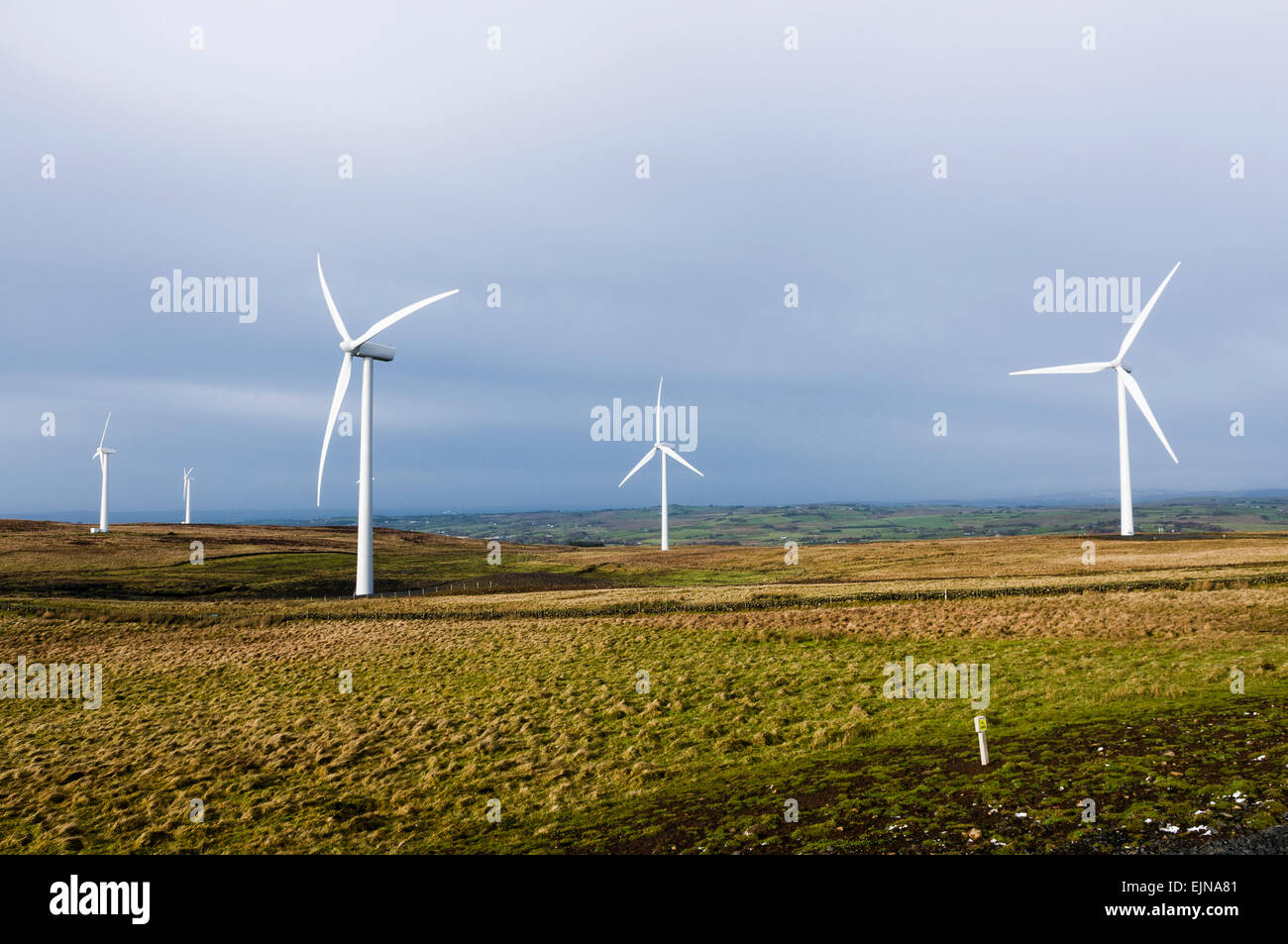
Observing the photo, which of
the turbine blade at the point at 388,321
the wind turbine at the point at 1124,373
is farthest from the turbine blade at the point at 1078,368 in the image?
the turbine blade at the point at 388,321

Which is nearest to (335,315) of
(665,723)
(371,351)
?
(371,351)

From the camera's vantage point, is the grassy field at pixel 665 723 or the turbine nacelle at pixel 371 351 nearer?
the grassy field at pixel 665 723

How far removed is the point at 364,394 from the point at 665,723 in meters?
45.7

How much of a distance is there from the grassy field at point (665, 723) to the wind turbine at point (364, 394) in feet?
26.5

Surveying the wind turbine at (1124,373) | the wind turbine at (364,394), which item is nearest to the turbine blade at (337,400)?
the wind turbine at (364,394)

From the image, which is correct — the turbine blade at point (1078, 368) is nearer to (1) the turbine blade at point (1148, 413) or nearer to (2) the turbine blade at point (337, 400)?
(1) the turbine blade at point (1148, 413)

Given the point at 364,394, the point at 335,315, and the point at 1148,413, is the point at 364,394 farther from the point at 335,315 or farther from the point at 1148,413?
the point at 1148,413

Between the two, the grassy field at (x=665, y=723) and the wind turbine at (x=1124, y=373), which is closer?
the grassy field at (x=665, y=723)

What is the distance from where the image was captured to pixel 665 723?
20.8m

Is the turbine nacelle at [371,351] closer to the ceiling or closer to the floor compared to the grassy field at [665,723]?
closer to the ceiling

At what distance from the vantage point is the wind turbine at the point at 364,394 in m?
54.3

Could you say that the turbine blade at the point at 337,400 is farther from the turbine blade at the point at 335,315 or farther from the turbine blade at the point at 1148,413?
the turbine blade at the point at 1148,413
